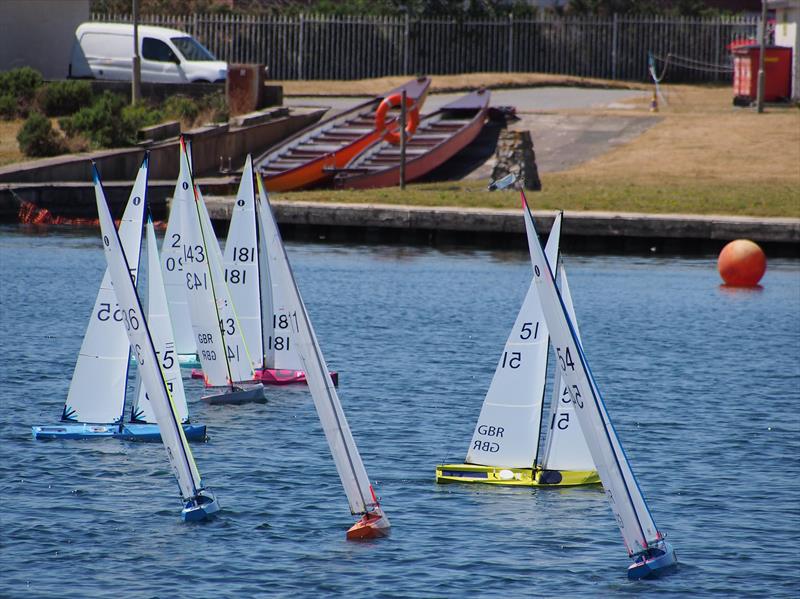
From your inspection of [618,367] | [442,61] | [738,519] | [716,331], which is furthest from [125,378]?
[442,61]

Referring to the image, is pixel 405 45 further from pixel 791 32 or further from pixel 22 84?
pixel 22 84

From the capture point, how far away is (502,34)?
64375mm

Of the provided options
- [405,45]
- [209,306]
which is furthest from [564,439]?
[405,45]

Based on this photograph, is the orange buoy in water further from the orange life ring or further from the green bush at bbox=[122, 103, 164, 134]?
the green bush at bbox=[122, 103, 164, 134]

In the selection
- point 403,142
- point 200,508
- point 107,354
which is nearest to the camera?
point 200,508

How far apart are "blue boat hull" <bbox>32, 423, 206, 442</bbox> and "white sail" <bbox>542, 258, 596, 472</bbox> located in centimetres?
521

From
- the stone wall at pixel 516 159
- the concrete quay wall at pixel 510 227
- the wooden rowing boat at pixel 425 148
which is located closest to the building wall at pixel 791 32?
the wooden rowing boat at pixel 425 148

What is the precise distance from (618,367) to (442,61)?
39.3 metres

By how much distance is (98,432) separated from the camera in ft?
65.2

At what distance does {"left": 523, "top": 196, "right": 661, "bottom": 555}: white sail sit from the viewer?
13578mm

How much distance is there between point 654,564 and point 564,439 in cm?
338

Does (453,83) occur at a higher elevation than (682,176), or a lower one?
higher

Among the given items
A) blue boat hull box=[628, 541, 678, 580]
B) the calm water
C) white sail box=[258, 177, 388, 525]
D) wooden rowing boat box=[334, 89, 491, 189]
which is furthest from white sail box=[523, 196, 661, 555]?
wooden rowing boat box=[334, 89, 491, 189]

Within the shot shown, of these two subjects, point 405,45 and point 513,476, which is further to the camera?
point 405,45
